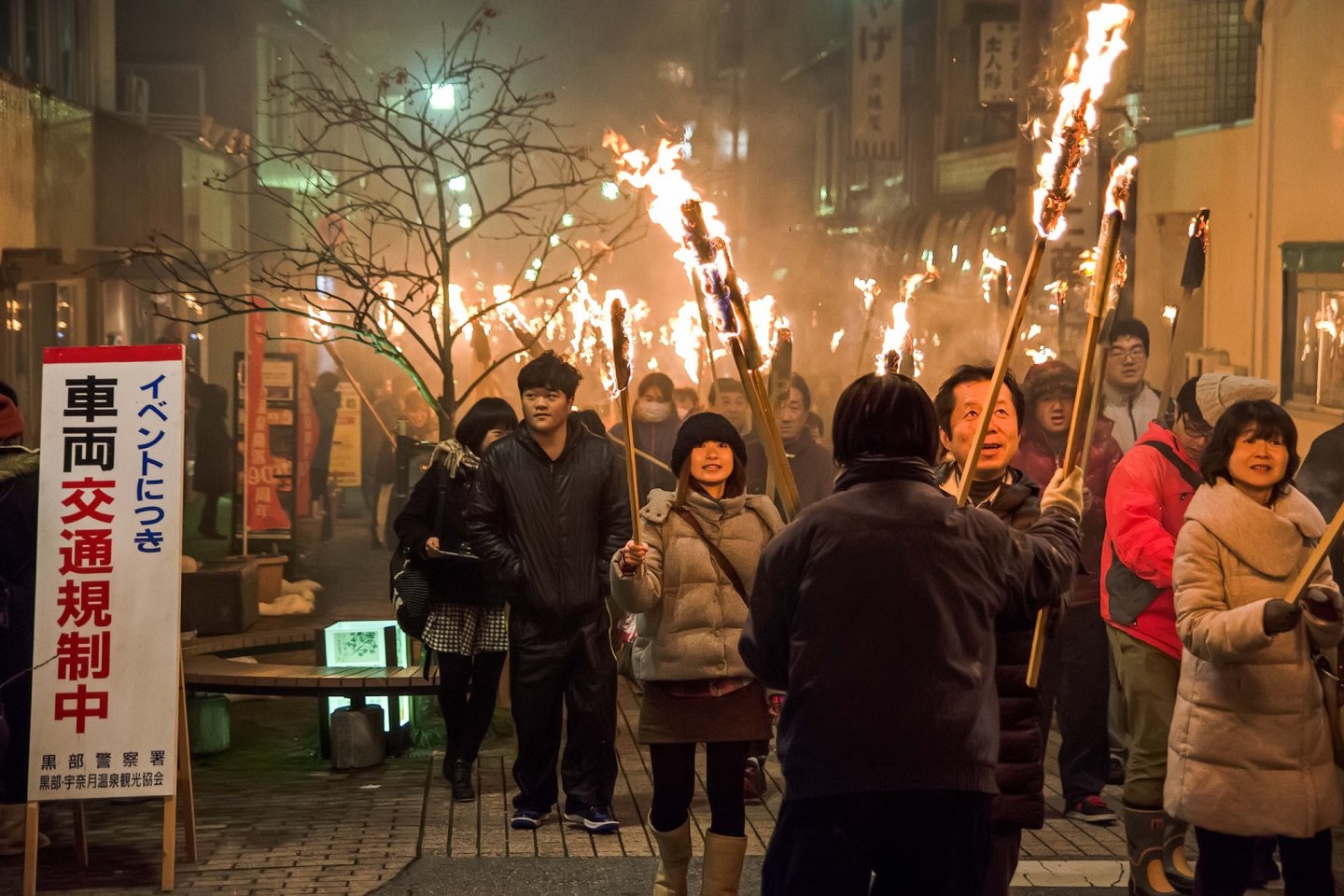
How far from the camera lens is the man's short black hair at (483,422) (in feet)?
27.7

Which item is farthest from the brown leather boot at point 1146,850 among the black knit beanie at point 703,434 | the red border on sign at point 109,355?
the red border on sign at point 109,355

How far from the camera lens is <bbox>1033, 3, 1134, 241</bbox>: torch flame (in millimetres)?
4152

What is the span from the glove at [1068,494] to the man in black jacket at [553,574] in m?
3.30

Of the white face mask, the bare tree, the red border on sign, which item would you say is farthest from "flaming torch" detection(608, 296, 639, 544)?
the white face mask

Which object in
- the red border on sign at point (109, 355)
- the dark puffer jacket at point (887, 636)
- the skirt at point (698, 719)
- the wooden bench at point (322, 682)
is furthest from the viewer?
the wooden bench at point (322, 682)

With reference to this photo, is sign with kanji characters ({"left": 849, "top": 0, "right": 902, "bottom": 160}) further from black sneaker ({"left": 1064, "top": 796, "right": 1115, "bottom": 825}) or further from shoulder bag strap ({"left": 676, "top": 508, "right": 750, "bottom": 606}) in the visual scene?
shoulder bag strap ({"left": 676, "top": 508, "right": 750, "bottom": 606})

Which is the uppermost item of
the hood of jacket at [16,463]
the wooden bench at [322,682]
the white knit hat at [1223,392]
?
the white knit hat at [1223,392]

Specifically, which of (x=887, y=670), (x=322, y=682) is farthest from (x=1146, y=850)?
(x=322, y=682)

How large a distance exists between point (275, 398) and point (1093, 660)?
10879mm

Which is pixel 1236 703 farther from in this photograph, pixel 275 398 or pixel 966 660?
pixel 275 398

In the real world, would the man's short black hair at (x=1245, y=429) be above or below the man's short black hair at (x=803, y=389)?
below

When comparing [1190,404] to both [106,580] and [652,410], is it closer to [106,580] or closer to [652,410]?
[106,580]

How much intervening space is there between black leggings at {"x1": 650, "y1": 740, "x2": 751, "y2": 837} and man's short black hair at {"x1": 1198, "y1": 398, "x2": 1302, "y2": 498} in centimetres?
187

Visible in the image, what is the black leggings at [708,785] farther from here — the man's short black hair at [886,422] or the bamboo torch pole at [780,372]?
the bamboo torch pole at [780,372]
